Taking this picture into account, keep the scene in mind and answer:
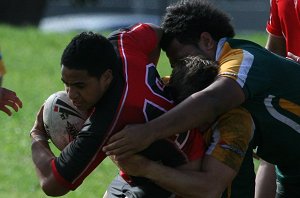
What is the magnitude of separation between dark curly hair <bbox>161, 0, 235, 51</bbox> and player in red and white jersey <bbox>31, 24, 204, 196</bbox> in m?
0.46

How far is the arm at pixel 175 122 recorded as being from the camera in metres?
4.68

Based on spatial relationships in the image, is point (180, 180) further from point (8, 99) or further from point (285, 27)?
point (285, 27)

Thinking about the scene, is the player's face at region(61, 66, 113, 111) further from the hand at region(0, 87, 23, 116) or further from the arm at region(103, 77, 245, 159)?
the hand at region(0, 87, 23, 116)

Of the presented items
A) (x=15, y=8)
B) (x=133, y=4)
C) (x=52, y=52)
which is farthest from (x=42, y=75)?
(x=133, y=4)

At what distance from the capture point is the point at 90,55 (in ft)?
15.5

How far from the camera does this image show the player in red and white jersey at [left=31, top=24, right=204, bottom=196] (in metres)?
4.73

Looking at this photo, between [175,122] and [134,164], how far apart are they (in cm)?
31

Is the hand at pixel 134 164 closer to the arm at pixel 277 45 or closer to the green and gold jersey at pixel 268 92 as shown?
the green and gold jersey at pixel 268 92

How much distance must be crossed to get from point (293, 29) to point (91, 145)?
6.43 feet

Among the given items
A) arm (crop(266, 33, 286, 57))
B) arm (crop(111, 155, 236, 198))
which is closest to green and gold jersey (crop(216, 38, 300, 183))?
arm (crop(111, 155, 236, 198))

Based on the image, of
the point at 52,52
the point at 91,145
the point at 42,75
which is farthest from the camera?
the point at 52,52

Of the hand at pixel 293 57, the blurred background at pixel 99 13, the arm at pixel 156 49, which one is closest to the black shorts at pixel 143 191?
the arm at pixel 156 49

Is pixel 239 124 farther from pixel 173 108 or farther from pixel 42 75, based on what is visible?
pixel 42 75

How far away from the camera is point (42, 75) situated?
15641 millimetres
